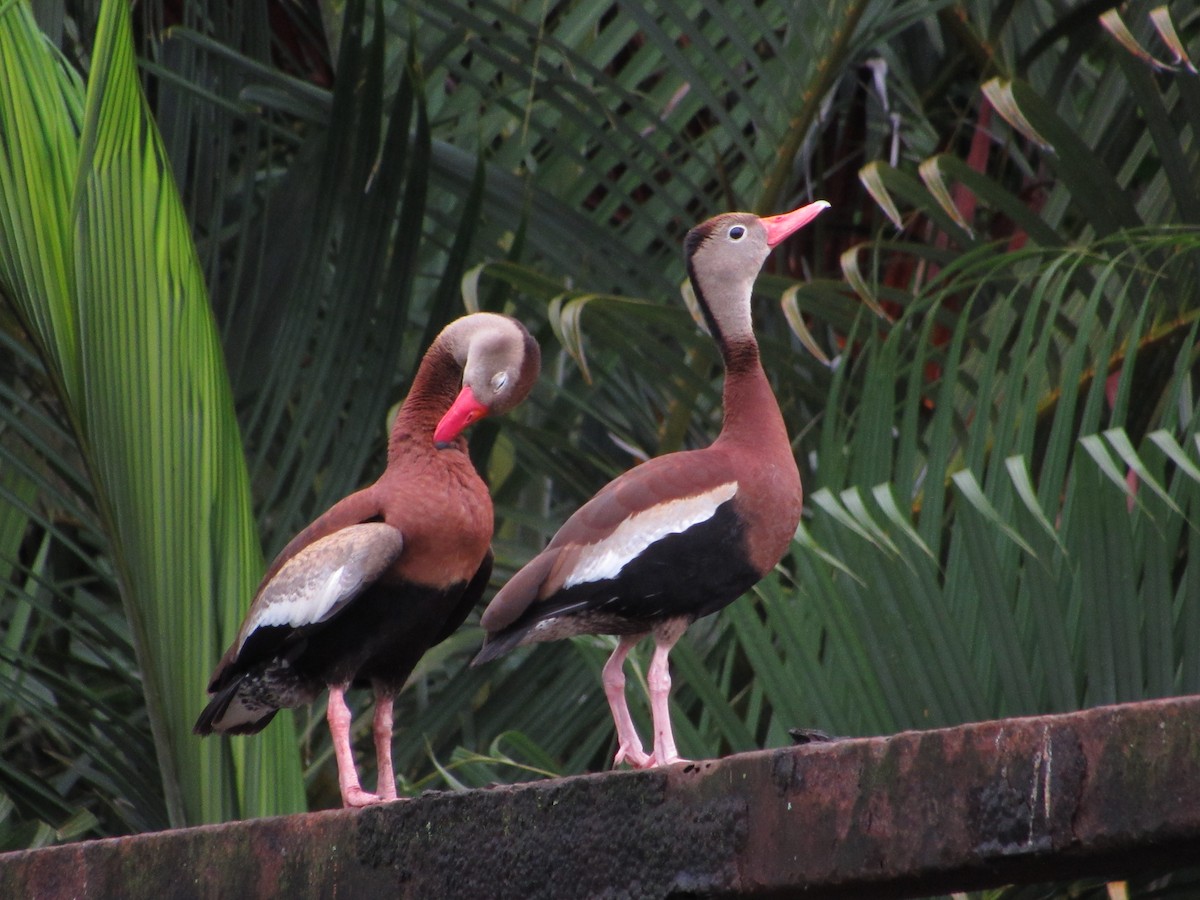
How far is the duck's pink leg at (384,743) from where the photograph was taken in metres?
3.00

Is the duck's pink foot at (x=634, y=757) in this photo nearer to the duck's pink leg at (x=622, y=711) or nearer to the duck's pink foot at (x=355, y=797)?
the duck's pink leg at (x=622, y=711)

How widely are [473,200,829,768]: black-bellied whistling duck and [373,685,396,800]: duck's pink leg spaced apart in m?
0.29

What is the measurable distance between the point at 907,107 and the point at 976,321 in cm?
151

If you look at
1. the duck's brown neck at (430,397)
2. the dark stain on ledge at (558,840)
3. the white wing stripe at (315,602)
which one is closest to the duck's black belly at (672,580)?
the white wing stripe at (315,602)

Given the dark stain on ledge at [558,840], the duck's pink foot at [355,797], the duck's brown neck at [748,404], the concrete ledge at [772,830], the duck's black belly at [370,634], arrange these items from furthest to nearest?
1. the duck's brown neck at [748,404]
2. the duck's black belly at [370,634]
3. the duck's pink foot at [355,797]
4. the dark stain on ledge at [558,840]
5. the concrete ledge at [772,830]

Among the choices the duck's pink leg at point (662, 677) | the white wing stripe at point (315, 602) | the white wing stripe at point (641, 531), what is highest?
the white wing stripe at point (641, 531)

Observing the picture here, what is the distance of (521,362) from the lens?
2.89 meters

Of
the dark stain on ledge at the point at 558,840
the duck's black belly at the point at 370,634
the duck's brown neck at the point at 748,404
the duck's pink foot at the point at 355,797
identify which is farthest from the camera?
the duck's brown neck at the point at 748,404

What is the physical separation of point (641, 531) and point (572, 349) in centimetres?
88

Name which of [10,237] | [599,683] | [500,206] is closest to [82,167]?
[10,237]

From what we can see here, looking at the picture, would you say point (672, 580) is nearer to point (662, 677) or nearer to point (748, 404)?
point (662, 677)

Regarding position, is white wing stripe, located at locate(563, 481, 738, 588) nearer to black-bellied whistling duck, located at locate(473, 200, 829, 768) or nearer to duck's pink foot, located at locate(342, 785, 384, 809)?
black-bellied whistling duck, located at locate(473, 200, 829, 768)

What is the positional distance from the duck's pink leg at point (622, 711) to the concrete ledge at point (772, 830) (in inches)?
26.9

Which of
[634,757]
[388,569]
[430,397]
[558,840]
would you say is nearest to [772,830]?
[558,840]
